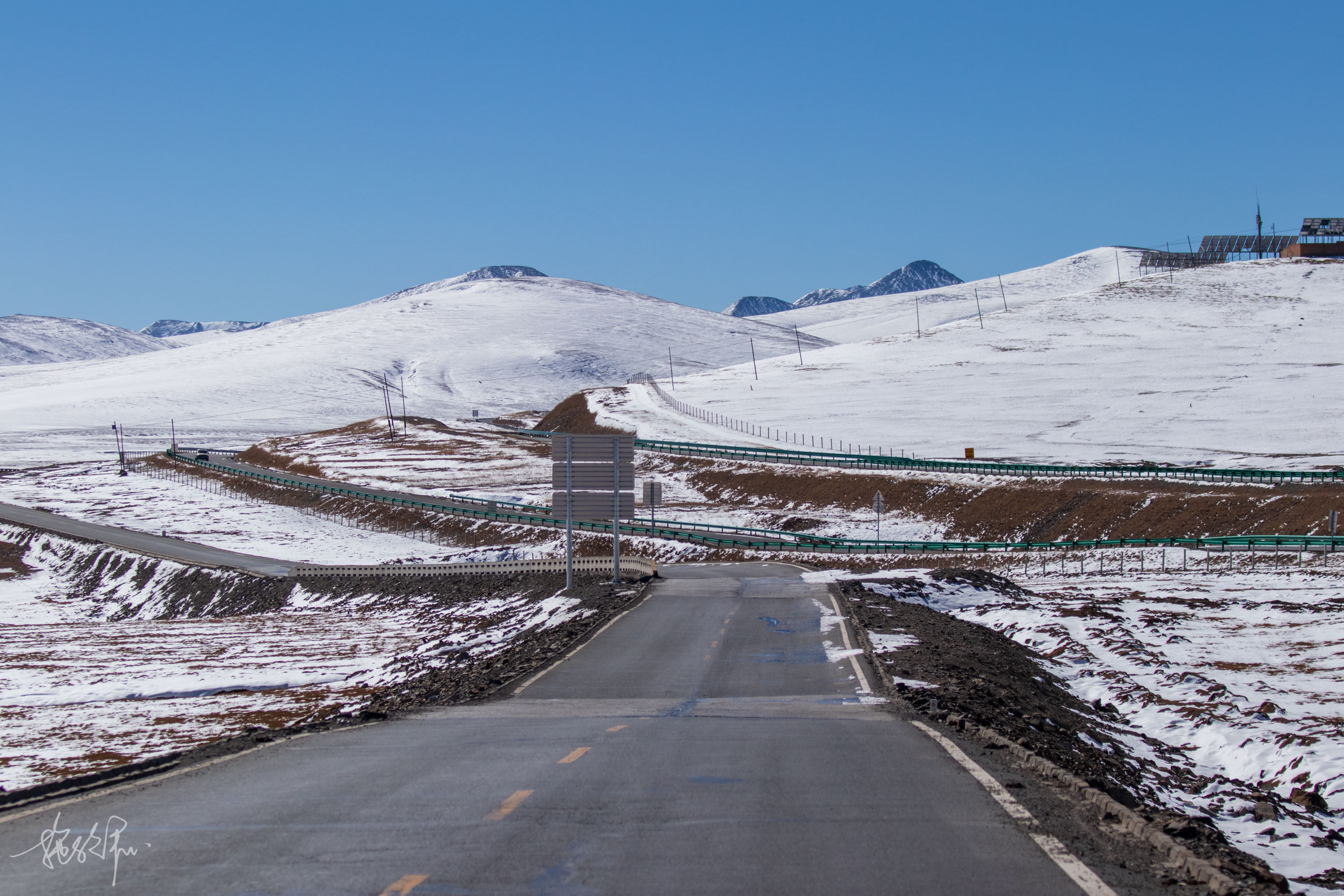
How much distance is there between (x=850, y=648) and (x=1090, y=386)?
10972 cm

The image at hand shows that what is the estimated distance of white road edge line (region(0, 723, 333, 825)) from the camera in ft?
36.6

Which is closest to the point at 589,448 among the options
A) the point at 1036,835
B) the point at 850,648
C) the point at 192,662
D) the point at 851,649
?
the point at 192,662

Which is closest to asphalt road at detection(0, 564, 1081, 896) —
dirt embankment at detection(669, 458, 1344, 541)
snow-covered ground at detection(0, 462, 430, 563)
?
dirt embankment at detection(669, 458, 1344, 541)

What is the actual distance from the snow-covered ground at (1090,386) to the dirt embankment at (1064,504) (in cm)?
1626

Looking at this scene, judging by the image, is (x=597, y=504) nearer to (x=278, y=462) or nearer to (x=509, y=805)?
(x=509, y=805)

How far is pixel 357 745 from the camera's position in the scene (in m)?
14.8

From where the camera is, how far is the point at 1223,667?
82.3 ft

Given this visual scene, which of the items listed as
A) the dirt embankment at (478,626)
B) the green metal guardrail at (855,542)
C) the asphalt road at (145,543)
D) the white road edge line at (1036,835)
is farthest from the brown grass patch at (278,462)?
the white road edge line at (1036,835)

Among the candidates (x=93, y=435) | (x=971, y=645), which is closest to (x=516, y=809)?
(x=971, y=645)

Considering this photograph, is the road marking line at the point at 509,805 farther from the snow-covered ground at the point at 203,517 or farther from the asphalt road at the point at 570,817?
the snow-covered ground at the point at 203,517

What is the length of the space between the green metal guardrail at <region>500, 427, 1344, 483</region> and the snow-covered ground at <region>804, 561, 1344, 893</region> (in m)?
20.2

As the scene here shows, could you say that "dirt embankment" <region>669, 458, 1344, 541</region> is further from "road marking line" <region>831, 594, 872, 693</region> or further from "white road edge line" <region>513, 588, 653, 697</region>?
"white road edge line" <region>513, 588, 653, 697</region>

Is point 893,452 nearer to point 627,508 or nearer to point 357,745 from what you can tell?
point 627,508

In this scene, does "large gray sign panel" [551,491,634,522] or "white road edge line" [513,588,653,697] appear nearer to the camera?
"white road edge line" [513,588,653,697]
